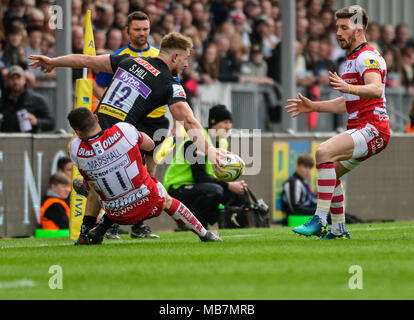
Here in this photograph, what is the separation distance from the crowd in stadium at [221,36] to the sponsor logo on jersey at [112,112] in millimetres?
3819

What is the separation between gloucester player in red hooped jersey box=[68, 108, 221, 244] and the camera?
869cm

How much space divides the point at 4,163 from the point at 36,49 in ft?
10.5

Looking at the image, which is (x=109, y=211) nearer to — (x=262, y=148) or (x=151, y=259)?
(x=151, y=259)

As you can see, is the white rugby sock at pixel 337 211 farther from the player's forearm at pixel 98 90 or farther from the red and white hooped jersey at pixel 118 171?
the player's forearm at pixel 98 90

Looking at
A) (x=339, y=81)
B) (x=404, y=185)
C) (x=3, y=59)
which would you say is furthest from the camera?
(x=404, y=185)

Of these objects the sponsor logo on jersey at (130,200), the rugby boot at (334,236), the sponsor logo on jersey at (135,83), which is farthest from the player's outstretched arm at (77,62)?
the rugby boot at (334,236)

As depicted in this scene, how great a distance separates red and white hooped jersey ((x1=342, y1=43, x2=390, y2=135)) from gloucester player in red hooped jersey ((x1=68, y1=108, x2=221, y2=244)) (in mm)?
1876

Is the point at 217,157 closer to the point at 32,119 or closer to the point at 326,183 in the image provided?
the point at 326,183

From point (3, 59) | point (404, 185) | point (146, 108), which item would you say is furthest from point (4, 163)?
point (404, 185)

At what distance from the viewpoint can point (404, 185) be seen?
17.8 meters

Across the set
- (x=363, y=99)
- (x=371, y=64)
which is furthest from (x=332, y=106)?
(x=371, y=64)

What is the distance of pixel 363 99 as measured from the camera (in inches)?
365

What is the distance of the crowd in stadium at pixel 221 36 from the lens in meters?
15.7

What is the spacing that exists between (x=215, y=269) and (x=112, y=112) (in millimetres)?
2917
